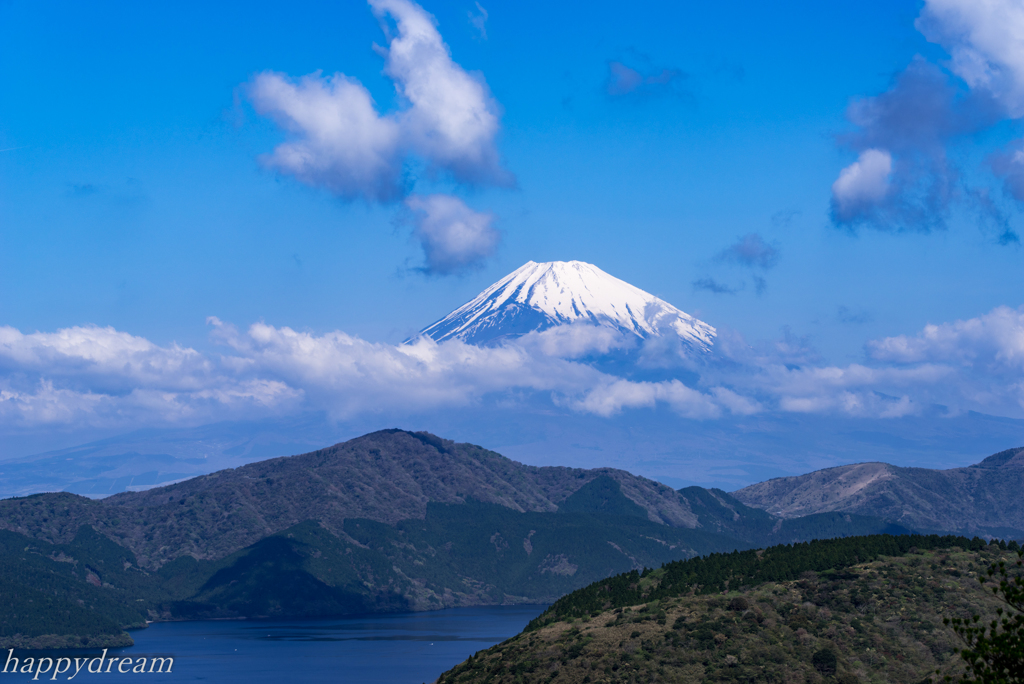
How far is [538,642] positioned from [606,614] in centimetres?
1745

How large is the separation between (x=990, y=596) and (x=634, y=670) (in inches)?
2490

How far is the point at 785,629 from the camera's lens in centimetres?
16838

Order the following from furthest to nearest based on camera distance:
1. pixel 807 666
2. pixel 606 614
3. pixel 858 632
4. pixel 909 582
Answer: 1. pixel 606 614
2. pixel 909 582
3. pixel 858 632
4. pixel 807 666

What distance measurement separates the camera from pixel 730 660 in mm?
158250

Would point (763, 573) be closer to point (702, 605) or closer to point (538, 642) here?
point (702, 605)

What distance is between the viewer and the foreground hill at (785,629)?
158m

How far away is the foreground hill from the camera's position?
6211 inches

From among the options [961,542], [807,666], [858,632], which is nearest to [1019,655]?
[807,666]

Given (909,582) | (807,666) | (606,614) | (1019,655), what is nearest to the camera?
(1019,655)

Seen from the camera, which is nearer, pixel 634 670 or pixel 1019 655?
pixel 1019 655

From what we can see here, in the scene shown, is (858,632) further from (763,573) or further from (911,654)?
(763,573)

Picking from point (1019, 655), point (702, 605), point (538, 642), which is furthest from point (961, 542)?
point (1019, 655)

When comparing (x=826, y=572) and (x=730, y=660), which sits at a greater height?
(x=826, y=572)

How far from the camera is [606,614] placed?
19400cm
